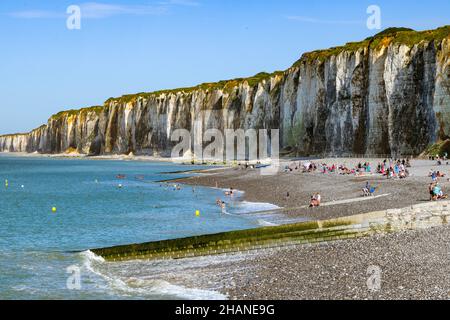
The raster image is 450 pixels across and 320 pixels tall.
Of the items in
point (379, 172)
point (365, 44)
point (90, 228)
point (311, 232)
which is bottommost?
point (90, 228)

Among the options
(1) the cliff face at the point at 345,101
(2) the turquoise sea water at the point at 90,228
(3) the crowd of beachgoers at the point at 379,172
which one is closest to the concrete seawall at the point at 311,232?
(2) the turquoise sea water at the point at 90,228

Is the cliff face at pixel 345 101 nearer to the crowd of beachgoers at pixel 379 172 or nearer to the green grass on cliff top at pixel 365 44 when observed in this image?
the green grass on cliff top at pixel 365 44

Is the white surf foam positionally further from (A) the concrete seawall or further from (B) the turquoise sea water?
(A) the concrete seawall

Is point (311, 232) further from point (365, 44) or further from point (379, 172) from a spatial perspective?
point (365, 44)

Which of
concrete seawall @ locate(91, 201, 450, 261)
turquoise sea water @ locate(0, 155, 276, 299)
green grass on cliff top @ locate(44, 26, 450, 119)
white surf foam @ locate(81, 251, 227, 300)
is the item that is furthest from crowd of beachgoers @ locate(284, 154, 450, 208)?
green grass on cliff top @ locate(44, 26, 450, 119)

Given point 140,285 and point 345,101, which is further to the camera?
point 345,101

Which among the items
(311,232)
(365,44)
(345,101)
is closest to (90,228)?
(311,232)
